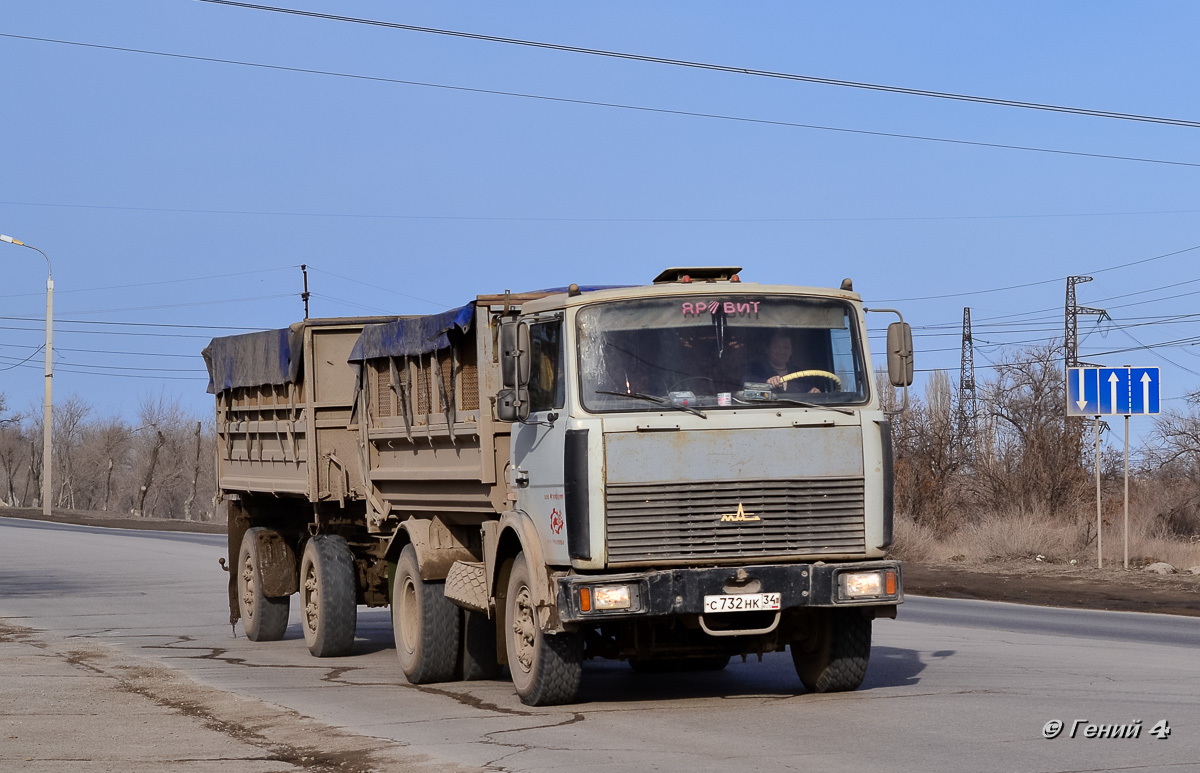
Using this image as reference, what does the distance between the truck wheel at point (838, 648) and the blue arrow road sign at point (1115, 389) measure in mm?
13668

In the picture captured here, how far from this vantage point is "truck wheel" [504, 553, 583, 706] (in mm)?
9664

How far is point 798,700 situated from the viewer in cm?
1010

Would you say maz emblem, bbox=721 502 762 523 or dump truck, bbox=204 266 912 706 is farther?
maz emblem, bbox=721 502 762 523

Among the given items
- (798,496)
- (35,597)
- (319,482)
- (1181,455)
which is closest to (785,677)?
(798,496)

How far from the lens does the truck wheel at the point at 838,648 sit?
33.1ft

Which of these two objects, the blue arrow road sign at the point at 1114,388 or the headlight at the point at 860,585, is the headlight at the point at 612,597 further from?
the blue arrow road sign at the point at 1114,388

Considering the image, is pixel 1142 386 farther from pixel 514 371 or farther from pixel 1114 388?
pixel 514 371

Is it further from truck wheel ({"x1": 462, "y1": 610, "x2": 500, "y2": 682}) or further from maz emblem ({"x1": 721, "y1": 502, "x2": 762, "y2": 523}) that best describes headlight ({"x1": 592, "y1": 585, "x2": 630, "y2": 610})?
truck wheel ({"x1": 462, "y1": 610, "x2": 500, "y2": 682})

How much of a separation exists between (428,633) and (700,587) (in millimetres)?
3086

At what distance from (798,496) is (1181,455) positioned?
35792mm

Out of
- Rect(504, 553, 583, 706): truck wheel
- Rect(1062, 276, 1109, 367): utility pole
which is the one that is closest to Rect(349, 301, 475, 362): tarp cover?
Rect(504, 553, 583, 706): truck wheel

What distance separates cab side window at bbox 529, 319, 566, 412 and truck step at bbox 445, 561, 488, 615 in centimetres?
157

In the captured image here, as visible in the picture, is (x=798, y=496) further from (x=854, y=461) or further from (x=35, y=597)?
(x=35, y=597)

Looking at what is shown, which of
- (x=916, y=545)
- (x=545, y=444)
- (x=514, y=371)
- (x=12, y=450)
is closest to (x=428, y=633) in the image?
(x=545, y=444)
